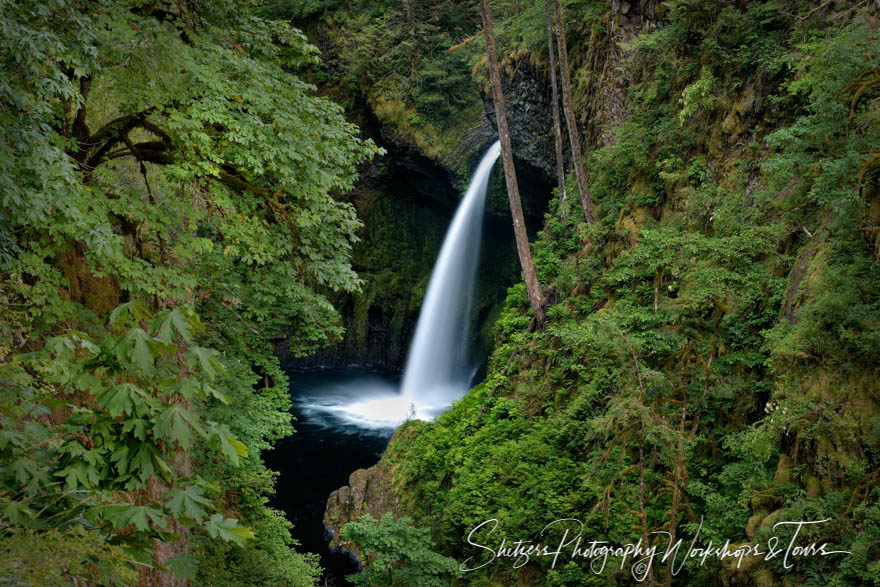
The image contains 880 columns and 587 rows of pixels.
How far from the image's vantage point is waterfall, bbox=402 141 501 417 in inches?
899

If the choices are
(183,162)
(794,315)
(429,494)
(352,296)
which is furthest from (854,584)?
(352,296)

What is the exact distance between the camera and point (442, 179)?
2331cm

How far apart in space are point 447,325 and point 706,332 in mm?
16117

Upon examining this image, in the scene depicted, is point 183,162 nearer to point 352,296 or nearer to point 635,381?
point 635,381

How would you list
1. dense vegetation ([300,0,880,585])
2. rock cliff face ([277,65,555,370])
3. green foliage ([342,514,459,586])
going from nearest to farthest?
dense vegetation ([300,0,880,585]) < green foliage ([342,514,459,586]) < rock cliff face ([277,65,555,370])

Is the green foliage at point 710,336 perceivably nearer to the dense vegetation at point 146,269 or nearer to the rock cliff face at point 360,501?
the rock cliff face at point 360,501

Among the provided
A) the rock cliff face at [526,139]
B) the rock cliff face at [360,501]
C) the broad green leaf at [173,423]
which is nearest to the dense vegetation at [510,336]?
the broad green leaf at [173,423]

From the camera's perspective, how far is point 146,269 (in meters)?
5.28

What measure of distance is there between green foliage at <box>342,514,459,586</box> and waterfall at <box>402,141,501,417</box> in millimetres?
13658

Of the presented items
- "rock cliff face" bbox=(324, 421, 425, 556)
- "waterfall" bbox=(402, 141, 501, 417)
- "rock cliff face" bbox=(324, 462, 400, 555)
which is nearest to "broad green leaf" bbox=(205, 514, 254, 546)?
"rock cliff face" bbox=(324, 421, 425, 556)

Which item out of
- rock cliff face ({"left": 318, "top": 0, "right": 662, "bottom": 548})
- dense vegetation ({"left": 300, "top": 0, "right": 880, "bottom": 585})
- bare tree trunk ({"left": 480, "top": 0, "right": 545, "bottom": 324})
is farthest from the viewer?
rock cliff face ({"left": 318, "top": 0, "right": 662, "bottom": 548})

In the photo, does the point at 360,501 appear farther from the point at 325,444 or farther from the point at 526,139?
the point at 526,139

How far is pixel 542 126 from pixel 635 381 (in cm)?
1141

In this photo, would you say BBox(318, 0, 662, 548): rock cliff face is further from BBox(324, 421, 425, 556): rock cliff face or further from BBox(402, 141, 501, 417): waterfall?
BBox(402, 141, 501, 417): waterfall
